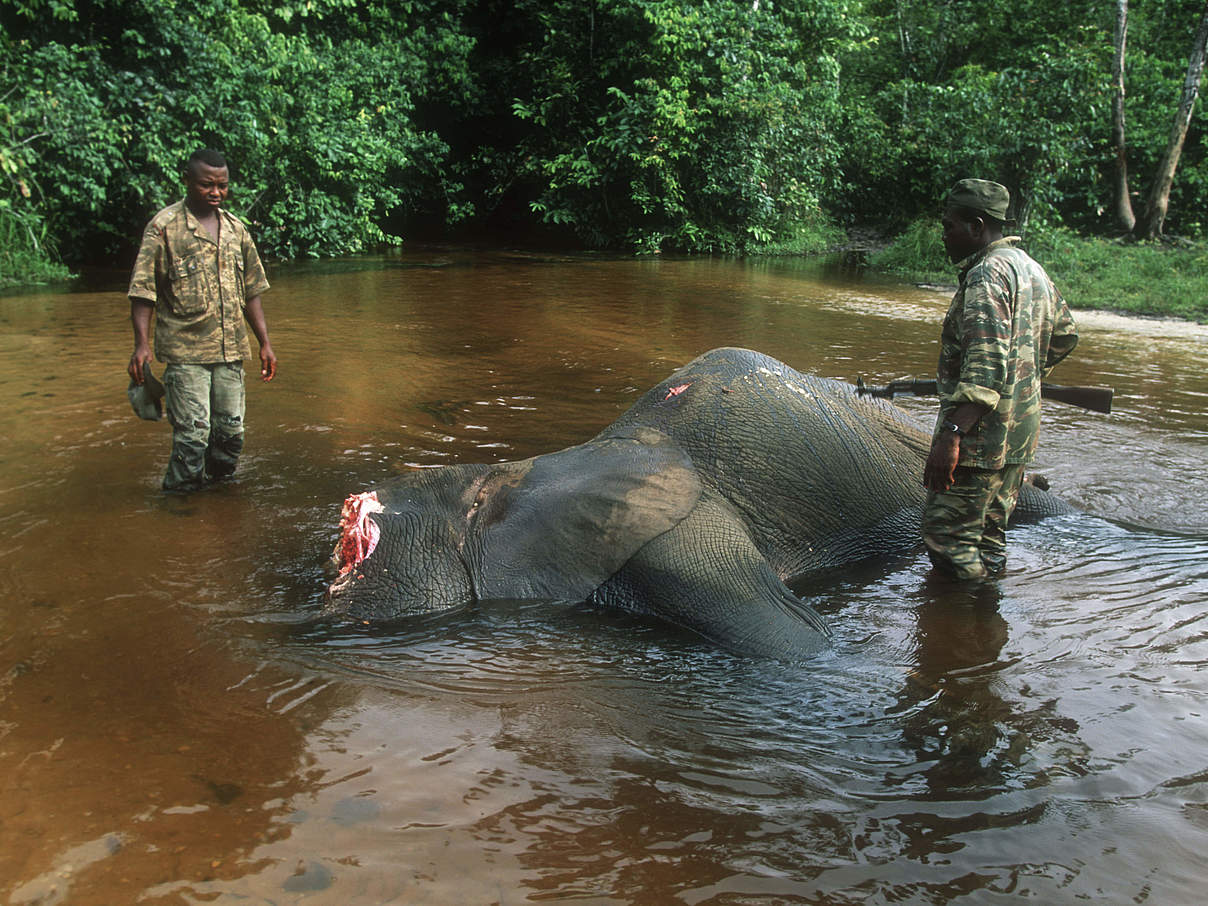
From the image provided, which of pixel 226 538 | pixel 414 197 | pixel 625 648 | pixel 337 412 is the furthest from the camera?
pixel 414 197

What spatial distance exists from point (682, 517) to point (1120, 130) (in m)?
17.1

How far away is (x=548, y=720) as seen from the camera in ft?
10.5

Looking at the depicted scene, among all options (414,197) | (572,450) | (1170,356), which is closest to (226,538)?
(572,450)

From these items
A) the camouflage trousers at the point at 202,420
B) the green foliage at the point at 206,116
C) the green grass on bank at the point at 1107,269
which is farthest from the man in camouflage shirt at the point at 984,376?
the green foliage at the point at 206,116

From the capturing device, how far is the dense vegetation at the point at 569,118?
43.3 ft

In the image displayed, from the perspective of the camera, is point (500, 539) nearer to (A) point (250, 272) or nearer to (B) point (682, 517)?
(B) point (682, 517)

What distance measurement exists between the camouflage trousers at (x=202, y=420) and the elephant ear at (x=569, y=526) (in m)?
2.04

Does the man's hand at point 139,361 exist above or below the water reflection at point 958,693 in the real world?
above

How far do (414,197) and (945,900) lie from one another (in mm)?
22400

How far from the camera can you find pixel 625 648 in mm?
3658

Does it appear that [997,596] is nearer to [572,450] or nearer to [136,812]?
[572,450]

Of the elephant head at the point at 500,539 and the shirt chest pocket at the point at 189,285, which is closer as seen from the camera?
the elephant head at the point at 500,539

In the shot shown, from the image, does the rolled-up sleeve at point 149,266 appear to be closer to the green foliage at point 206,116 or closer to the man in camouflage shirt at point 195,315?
the man in camouflage shirt at point 195,315

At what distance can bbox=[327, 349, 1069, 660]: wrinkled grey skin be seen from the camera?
3.76 meters
